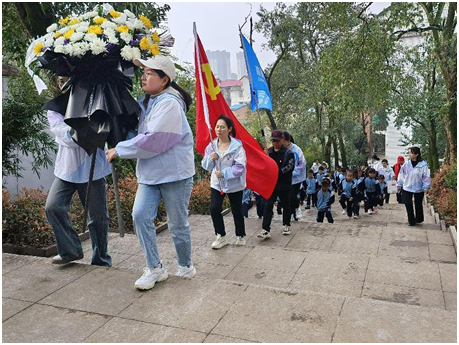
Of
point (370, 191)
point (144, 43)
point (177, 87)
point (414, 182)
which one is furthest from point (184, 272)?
point (370, 191)

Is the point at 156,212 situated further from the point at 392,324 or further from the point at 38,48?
the point at 392,324

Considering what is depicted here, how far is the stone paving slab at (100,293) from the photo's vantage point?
320 cm

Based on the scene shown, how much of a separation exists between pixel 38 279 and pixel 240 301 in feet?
6.02

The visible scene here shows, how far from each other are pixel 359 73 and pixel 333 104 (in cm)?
192

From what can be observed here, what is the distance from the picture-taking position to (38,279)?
378 centimetres

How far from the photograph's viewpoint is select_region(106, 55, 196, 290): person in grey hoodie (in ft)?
11.2

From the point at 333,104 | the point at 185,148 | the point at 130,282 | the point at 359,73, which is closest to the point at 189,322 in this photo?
the point at 130,282

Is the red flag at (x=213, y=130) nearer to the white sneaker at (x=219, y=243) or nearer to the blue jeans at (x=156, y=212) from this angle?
the white sneaker at (x=219, y=243)

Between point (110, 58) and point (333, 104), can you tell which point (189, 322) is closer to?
point (110, 58)

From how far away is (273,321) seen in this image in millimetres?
2848

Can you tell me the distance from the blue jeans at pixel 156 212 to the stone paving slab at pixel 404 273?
2.05m

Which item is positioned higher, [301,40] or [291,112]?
[301,40]

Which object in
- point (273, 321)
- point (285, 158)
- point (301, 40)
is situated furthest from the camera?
point (301, 40)

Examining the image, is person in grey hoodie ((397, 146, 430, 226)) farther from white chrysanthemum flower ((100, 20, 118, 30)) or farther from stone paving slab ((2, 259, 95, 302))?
white chrysanthemum flower ((100, 20, 118, 30))
